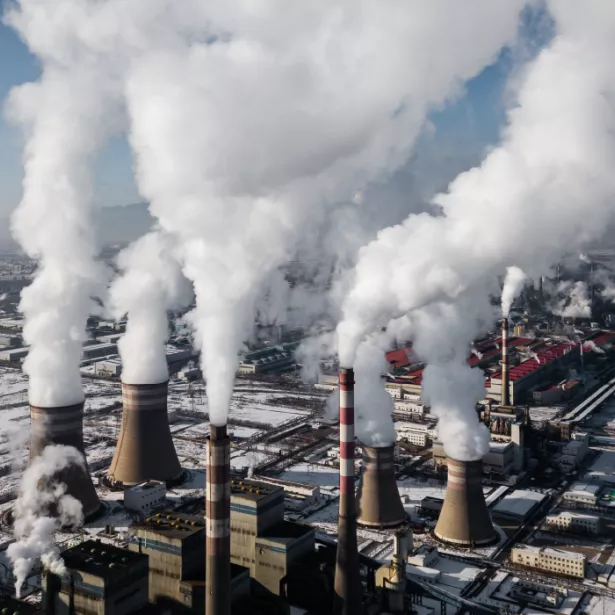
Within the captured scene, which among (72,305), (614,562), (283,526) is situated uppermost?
(72,305)

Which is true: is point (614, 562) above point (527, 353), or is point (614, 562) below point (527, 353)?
below

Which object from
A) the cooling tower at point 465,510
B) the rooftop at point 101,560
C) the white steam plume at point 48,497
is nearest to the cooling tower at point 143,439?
the white steam plume at point 48,497

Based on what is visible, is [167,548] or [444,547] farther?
[444,547]

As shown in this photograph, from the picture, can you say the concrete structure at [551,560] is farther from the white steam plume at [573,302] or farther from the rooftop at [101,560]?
the white steam plume at [573,302]

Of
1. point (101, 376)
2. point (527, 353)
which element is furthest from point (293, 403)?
point (527, 353)

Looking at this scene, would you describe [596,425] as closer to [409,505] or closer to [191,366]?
[409,505]

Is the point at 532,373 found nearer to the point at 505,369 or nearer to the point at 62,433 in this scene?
the point at 505,369
